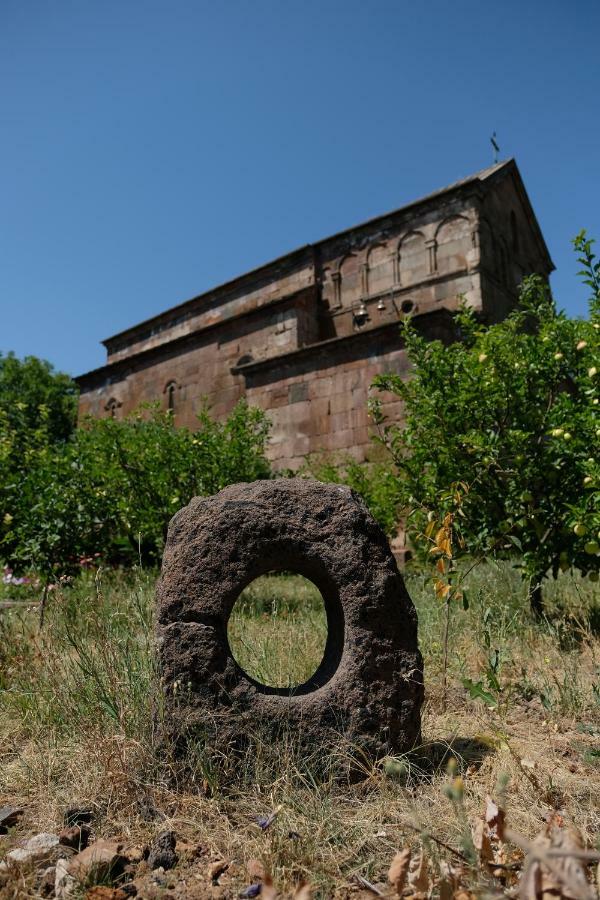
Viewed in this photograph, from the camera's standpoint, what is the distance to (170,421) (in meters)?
8.96

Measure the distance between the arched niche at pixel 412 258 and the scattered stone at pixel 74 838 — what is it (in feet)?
45.0

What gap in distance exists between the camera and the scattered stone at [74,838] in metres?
2.04

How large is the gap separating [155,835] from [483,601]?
2.72m

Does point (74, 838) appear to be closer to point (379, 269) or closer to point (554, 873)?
point (554, 873)

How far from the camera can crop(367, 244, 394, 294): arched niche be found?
1502 centimetres

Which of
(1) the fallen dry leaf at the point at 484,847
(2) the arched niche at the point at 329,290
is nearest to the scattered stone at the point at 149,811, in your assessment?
(1) the fallen dry leaf at the point at 484,847

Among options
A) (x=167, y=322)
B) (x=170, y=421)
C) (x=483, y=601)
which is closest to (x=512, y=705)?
(x=483, y=601)

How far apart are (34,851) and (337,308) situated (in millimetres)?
14402

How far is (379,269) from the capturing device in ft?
50.0

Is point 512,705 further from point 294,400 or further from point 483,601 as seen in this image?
Result: point 294,400

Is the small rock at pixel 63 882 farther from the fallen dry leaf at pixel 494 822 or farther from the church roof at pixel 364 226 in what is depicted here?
the church roof at pixel 364 226

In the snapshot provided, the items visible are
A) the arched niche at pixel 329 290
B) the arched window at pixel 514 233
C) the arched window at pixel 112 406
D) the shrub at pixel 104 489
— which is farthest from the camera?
the arched window at pixel 112 406

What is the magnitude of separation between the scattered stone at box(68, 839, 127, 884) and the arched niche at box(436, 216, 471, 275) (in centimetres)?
1346

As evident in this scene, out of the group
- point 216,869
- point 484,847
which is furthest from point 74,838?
point 484,847
